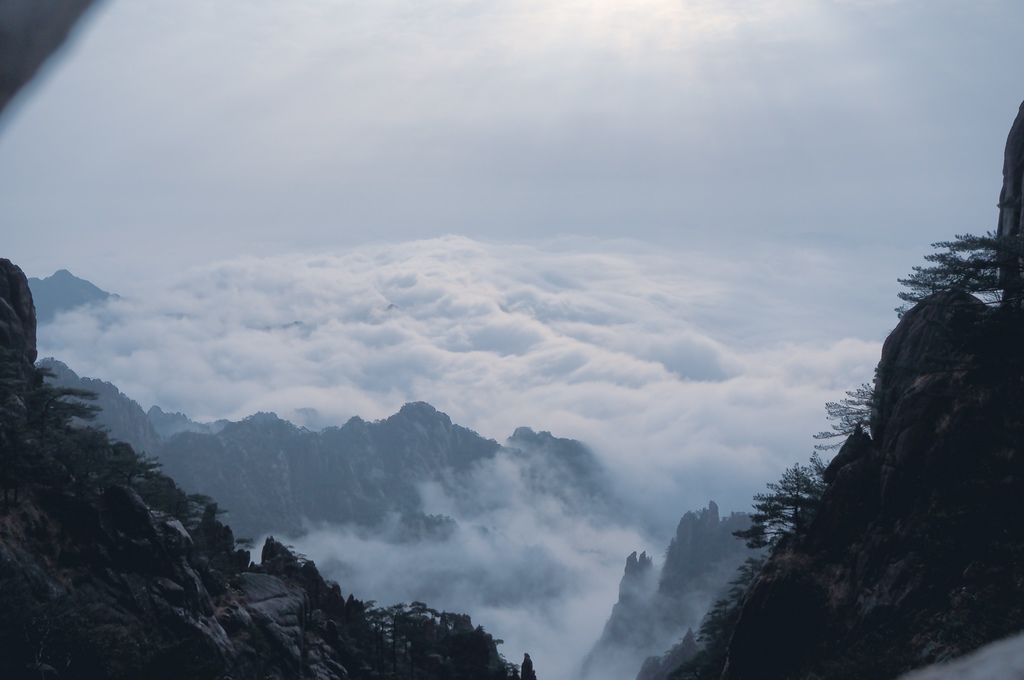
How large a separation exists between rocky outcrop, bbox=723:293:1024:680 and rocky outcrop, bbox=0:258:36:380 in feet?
179

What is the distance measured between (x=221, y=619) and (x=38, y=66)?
172ft

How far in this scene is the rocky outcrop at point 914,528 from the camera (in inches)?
1048

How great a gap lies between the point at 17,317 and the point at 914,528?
66.7m

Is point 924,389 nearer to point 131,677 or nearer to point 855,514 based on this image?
point 855,514

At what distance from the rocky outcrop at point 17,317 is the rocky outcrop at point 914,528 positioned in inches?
2150

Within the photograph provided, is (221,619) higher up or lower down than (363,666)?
higher up

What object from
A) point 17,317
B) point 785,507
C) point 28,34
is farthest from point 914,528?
point 17,317

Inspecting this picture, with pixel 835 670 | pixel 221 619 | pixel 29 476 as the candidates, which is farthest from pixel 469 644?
pixel 835 670

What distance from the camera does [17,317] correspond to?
66750 millimetres

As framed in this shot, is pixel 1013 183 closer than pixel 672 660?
Yes

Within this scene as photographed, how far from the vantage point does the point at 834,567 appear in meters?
39.8

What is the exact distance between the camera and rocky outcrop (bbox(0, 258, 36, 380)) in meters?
62.7

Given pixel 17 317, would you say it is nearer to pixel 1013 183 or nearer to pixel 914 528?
pixel 914 528

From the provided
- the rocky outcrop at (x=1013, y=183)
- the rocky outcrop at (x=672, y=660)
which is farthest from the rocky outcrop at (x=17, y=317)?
the rocky outcrop at (x=672, y=660)
